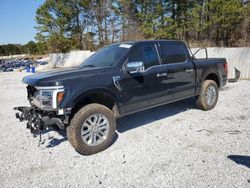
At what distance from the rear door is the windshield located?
95cm

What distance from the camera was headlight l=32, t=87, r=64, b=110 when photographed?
10.7 feet

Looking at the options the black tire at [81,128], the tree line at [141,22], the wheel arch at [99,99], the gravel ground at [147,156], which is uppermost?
the tree line at [141,22]

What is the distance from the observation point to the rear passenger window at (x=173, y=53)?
4.72m

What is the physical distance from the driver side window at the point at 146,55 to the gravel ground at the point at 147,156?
1.40 meters

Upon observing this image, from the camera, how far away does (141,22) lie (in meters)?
24.8

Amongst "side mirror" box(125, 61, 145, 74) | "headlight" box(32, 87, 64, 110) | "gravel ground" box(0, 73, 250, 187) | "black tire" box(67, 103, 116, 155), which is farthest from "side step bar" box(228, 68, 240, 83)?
"headlight" box(32, 87, 64, 110)

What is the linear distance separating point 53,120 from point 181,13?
2242cm

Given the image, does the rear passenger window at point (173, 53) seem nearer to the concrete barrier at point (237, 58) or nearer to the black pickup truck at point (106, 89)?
the black pickup truck at point (106, 89)

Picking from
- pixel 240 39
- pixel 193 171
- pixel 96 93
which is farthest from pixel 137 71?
pixel 240 39

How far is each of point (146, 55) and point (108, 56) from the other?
771mm

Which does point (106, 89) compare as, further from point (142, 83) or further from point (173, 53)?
point (173, 53)

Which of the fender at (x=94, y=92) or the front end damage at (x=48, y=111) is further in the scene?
the fender at (x=94, y=92)

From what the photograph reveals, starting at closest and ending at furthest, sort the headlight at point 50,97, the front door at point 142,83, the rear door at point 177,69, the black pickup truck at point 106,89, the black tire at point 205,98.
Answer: the headlight at point 50,97, the black pickup truck at point 106,89, the front door at point 142,83, the rear door at point 177,69, the black tire at point 205,98

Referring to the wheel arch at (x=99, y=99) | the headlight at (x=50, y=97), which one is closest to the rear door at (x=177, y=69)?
the wheel arch at (x=99, y=99)
